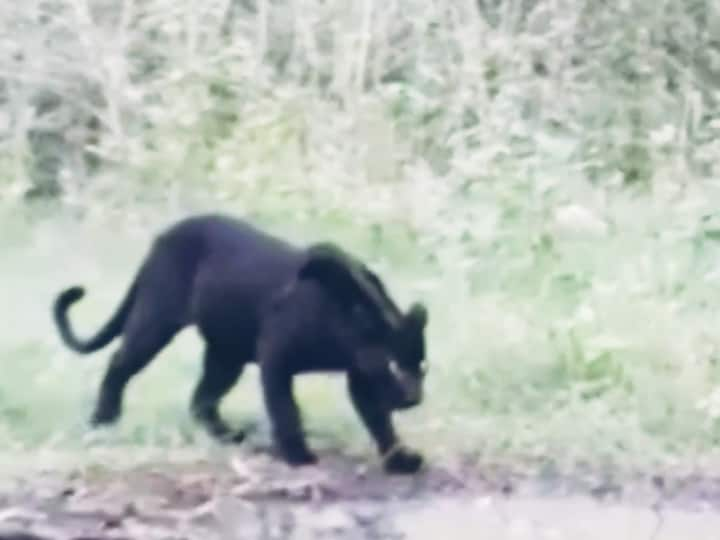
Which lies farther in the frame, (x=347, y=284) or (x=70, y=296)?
(x=70, y=296)

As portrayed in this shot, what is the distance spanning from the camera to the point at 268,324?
1.81m

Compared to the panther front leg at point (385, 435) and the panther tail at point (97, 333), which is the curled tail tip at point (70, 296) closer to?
the panther tail at point (97, 333)

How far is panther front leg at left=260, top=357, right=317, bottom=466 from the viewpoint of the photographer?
1809mm

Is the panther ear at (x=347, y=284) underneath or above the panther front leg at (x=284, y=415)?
above

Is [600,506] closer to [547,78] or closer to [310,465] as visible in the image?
[310,465]

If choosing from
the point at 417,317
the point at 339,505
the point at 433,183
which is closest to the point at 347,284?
the point at 417,317

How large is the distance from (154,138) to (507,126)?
1.61 ft

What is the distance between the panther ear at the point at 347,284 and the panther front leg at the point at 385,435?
0.09 metres

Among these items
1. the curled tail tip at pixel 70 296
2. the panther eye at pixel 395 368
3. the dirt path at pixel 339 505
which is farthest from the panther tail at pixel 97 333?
the panther eye at pixel 395 368

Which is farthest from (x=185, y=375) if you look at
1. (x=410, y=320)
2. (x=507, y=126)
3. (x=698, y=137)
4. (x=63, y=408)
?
(x=698, y=137)

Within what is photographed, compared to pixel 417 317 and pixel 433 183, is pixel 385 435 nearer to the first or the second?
pixel 417 317

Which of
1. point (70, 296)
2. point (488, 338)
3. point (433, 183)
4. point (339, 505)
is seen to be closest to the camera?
point (339, 505)

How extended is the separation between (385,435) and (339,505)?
109 mm

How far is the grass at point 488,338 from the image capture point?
1.89m
